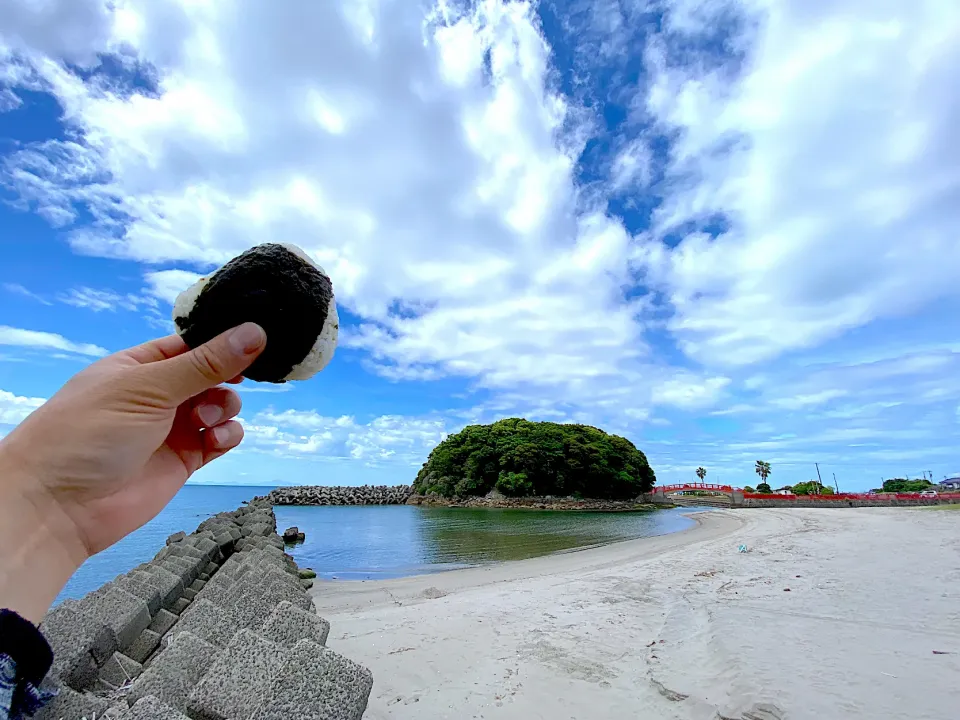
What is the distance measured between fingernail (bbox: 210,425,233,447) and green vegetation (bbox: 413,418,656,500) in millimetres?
57913

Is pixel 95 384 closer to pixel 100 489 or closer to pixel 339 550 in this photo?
pixel 100 489

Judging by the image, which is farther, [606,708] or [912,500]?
[912,500]

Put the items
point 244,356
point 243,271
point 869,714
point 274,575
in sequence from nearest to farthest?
point 244,356, point 243,271, point 869,714, point 274,575

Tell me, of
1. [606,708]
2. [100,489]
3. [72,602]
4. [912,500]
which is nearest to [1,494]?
[100,489]

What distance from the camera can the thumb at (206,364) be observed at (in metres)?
1.58

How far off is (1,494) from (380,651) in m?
5.23

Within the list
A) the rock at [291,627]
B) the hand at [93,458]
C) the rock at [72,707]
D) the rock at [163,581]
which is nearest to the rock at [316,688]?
the rock at [291,627]

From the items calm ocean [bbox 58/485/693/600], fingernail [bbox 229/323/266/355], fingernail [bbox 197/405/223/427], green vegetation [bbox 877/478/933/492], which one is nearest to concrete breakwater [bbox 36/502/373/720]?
fingernail [bbox 197/405/223/427]

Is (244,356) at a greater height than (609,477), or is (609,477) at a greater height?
(609,477)

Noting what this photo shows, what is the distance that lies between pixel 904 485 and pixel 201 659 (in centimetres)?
8692

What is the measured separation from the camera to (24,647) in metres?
1.23

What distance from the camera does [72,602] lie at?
385cm

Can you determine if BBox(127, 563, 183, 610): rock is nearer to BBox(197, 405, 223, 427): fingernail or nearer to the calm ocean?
BBox(197, 405, 223, 427): fingernail

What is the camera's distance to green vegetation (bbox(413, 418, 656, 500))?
5975 cm
